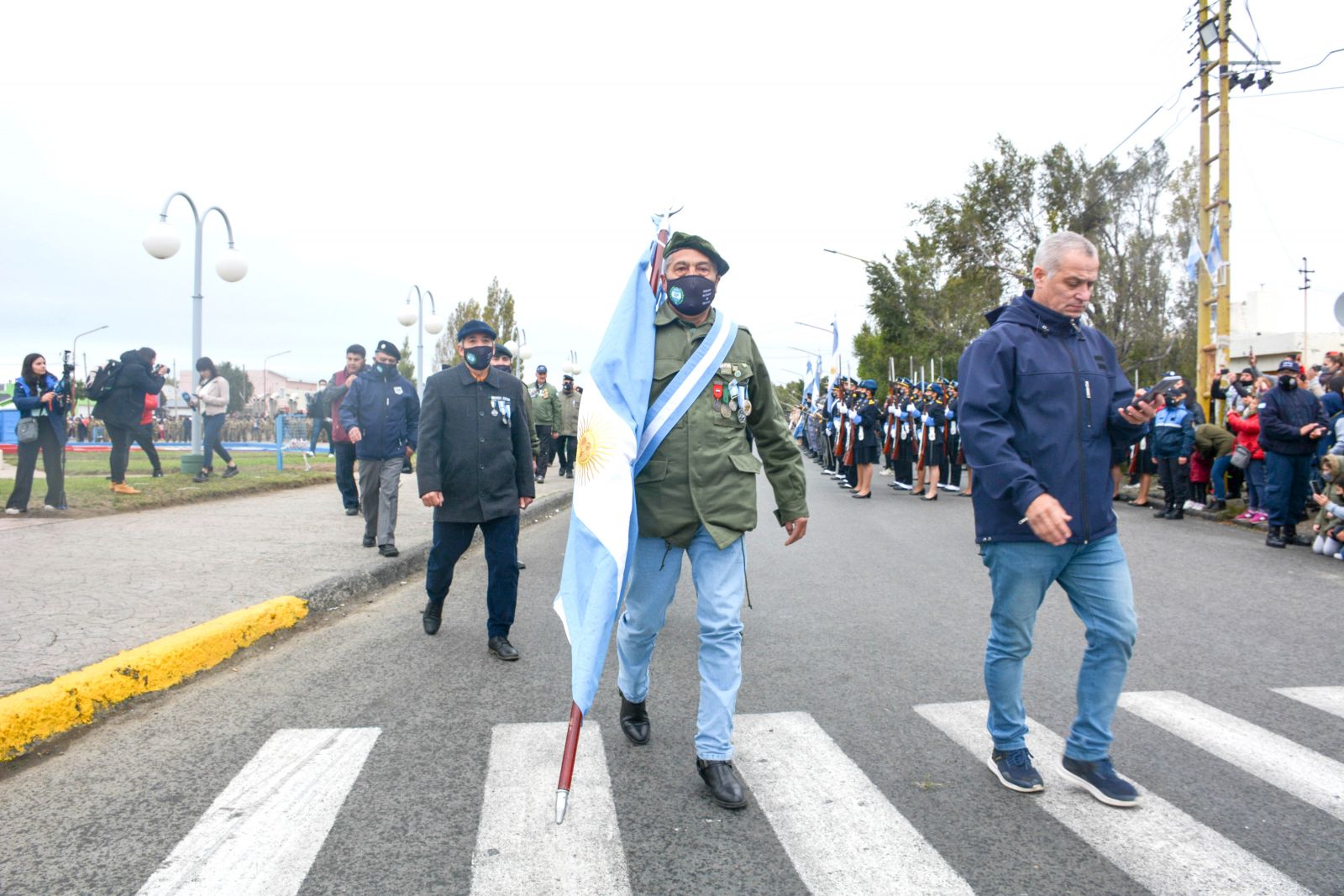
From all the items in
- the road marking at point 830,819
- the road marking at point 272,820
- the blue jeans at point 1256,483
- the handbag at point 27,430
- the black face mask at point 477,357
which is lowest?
the road marking at point 272,820

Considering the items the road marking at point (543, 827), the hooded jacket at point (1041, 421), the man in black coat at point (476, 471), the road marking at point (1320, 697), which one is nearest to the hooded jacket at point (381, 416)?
the man in black coat at point (476, 471)

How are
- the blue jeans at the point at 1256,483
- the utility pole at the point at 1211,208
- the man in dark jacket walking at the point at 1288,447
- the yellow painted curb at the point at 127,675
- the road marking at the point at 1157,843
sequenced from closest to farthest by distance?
the road marking at the point at 1157,843, the yellow painted curb at the point at 127,675, the man in dark jacket walking at the point at 1288,447, the blue jeans at the point at 1256,483, the utility pole at the point at 1211,208

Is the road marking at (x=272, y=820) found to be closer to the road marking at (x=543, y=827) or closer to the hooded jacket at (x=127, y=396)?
the road marking at (x=543, y=827)

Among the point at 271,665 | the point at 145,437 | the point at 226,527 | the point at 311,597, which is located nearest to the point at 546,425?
the point at 145,437

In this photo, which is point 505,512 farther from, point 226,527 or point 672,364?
point 226,527

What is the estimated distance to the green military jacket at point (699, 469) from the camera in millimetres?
3543

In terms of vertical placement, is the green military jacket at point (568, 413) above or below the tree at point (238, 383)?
below

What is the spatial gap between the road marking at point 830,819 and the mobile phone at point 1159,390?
172cm

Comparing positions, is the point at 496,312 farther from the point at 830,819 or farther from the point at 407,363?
the point at 830,819

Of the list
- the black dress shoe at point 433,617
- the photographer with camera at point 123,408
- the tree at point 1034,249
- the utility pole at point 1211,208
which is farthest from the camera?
the tree at point 1034,249

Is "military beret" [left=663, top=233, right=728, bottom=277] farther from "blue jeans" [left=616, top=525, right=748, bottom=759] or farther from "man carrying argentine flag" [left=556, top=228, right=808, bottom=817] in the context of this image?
"blue jeans" [left=616, top=525, right=748, bottom=759]

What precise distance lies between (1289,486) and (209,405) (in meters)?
14.1

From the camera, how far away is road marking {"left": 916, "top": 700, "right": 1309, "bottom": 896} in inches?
106

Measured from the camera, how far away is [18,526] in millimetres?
9203
